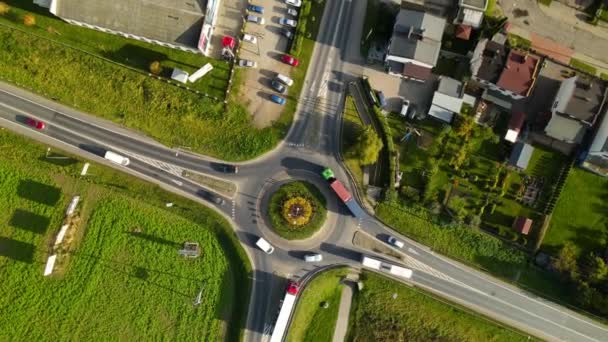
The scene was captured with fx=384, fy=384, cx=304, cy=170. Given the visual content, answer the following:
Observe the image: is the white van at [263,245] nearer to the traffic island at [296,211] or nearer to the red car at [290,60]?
the traffic island at [296,211]

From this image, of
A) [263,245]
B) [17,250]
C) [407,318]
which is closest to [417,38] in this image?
[263,245]

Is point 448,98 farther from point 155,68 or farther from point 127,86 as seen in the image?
point 127,86

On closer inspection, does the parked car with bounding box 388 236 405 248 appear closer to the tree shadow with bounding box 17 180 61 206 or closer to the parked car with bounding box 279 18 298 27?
the parked car with bounding box 279 18 298 27

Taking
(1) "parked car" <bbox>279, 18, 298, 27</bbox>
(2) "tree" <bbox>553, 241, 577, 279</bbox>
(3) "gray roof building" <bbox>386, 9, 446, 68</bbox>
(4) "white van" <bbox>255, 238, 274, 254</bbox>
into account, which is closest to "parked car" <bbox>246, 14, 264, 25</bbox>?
(1) "parked car" <bbox>279, 18, 298, 27</bbox>

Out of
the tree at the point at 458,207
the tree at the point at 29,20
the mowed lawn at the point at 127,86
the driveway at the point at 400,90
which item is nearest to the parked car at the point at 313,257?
the mowed lawn at the point at 127,86

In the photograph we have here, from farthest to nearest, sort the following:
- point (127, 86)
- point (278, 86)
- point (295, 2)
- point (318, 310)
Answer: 1. point (127, 86)
2. point (318, 310)
3. point (278, 86)
4. point (295, 2)

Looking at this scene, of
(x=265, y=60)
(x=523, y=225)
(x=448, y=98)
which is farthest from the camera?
(x=265, y=60)
